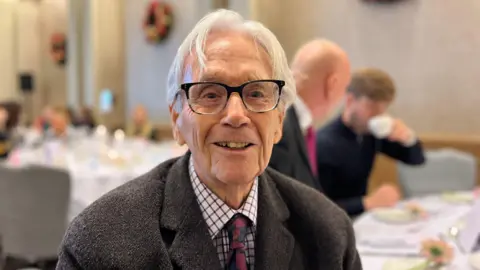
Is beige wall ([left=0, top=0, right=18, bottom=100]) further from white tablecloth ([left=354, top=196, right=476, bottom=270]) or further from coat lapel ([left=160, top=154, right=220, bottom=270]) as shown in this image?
coat lapel ([left=160, top=154, right=220, bottom=270])

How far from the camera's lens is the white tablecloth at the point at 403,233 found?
1.85 m

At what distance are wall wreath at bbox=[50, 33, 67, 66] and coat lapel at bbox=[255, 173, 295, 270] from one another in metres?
11.2

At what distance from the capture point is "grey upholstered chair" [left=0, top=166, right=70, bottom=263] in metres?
3.22

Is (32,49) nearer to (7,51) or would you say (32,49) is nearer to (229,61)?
(7,51)

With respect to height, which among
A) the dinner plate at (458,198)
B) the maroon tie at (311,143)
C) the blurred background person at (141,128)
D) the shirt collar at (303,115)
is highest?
the shirt collar at (303,115)

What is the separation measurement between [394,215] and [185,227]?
1.61m

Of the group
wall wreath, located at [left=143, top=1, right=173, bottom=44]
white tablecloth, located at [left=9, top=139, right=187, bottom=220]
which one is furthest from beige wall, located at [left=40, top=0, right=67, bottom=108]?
white tablecloth, located at [left=9, top=139, right=187, bottom=220]

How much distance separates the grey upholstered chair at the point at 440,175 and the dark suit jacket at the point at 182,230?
279 cm

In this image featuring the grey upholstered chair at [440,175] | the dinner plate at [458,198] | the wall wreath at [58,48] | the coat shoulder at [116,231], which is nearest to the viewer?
the coat shoulder at [116,231]

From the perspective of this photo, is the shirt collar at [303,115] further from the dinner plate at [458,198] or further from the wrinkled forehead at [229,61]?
the dinner plate at [458,198]

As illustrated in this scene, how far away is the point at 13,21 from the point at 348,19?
9.37 metres

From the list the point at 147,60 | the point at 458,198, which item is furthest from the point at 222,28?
the point at 147,60

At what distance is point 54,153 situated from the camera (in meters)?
4.50

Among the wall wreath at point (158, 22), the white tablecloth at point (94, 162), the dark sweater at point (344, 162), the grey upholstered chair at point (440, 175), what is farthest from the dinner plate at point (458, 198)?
the wall wreath at point (158, 22)
